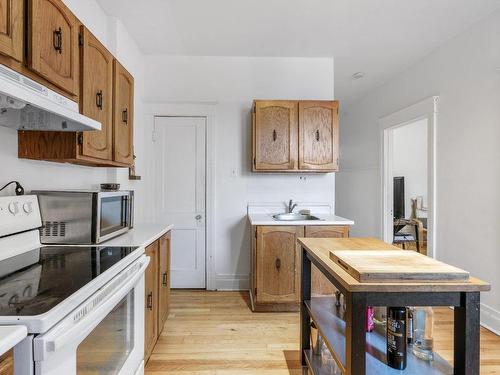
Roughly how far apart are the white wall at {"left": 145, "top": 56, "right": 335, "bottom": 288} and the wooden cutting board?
2172 millimetres

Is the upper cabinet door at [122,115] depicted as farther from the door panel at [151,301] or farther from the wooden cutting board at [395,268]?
the wooden cutting board at [395,268]

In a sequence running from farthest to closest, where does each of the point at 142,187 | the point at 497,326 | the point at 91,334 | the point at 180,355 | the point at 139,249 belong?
1. the point at 142,187
2. the point at 497,326
3. the point at 180,355
4. the point at 139,249
5. the point at 91,334

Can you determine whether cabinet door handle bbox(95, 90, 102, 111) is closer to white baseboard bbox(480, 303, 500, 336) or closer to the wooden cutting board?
the wooden cutting board

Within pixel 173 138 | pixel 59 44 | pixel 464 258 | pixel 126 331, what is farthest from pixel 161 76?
pixel 464 258

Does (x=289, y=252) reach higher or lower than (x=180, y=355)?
higher

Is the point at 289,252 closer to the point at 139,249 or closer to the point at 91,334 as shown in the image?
the point at 139,249

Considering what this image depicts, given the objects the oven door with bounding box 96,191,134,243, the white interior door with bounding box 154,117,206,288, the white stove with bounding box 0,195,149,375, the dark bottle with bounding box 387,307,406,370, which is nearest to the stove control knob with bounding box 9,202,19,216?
the white stove with bounding box 0,195,149,375

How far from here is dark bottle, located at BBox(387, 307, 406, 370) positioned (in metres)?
1.15

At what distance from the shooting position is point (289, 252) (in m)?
2.75

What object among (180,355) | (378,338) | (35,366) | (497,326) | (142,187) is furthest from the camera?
(142,187)

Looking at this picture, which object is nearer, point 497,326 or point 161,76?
point 497,326

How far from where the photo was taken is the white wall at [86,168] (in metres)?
1.51

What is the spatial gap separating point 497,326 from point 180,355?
2.54m

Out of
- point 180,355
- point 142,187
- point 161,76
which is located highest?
point 161,76
